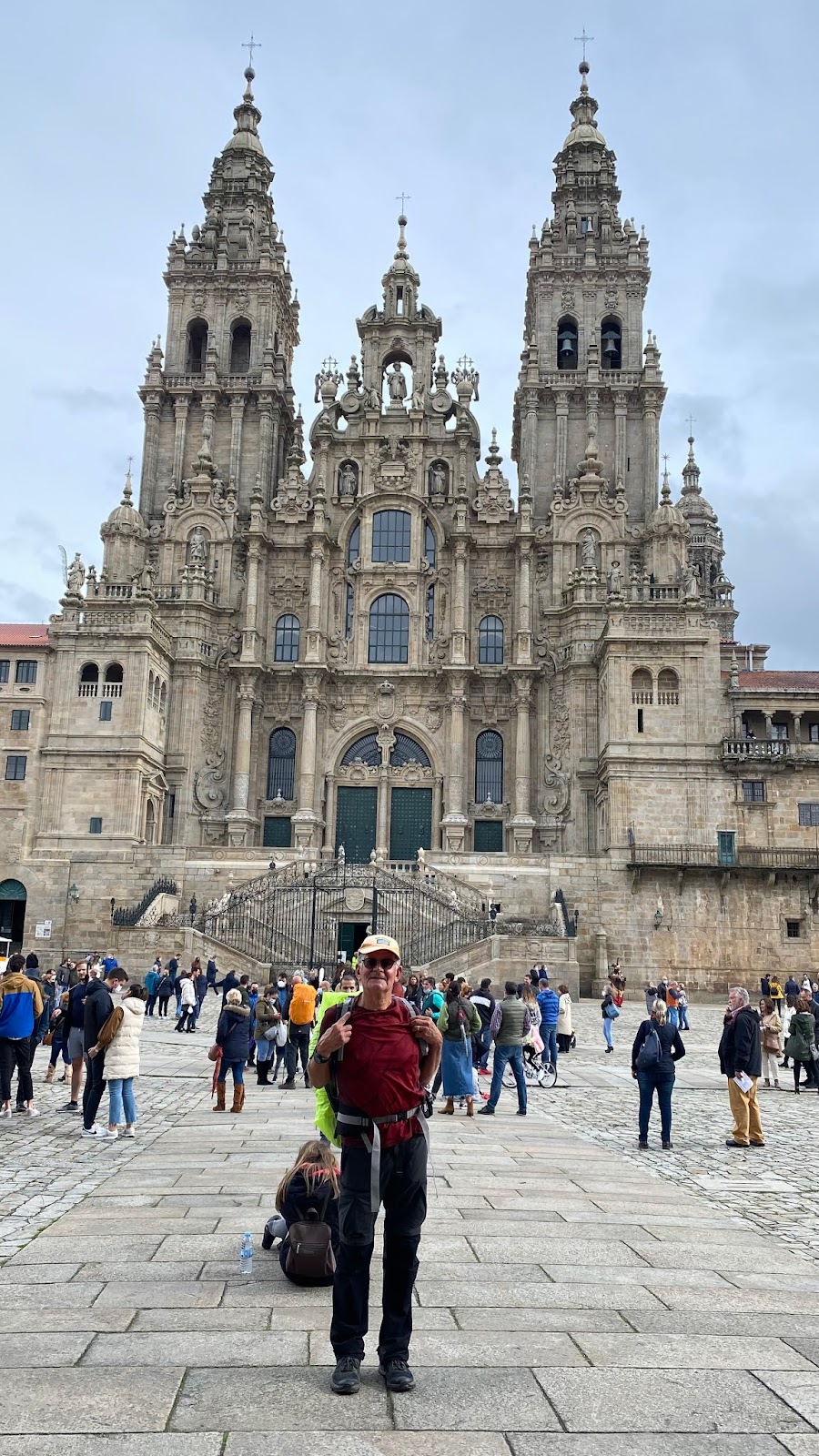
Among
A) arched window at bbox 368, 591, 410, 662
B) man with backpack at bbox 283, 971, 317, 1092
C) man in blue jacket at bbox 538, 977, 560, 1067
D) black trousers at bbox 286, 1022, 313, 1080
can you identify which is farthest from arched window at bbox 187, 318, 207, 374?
black trousers at bbox 286, 1022, 313, 1080

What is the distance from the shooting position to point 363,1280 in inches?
226

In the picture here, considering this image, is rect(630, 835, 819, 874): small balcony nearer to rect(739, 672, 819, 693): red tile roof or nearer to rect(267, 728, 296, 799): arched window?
rect(739, 672, 819, 693): red tile roof

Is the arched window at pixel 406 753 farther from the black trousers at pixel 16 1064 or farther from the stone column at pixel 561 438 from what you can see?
the black trousers at pixel 16 1064

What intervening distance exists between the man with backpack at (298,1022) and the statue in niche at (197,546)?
118 feet

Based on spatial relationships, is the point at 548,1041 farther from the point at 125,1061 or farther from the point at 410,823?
the point at 410,823

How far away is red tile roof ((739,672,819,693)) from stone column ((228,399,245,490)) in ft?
79.4

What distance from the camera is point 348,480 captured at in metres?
54.1

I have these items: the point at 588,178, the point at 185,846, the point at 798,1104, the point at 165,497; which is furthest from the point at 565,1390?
the point at 588,178

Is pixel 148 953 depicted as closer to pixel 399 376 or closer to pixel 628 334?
pixel 399 376

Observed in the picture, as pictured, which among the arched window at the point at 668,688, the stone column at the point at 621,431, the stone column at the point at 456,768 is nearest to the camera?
the arched window at the point at 668,688

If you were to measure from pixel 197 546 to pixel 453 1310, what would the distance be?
158 feet

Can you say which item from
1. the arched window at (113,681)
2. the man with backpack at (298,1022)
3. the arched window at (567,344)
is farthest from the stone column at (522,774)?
the man with backpack at (298,1022)

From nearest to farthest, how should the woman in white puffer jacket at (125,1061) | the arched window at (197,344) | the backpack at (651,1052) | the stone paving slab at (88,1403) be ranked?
1. the stone paving slab at (88,1403)
2. the woman in white puffer jacket at (125,1061)
3. the backpack at (651,1052)
4. the arched window at (197,344)

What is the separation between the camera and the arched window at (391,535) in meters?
52.9
